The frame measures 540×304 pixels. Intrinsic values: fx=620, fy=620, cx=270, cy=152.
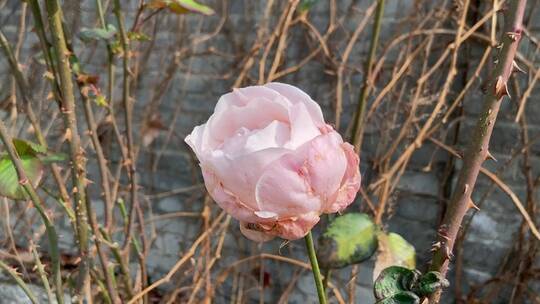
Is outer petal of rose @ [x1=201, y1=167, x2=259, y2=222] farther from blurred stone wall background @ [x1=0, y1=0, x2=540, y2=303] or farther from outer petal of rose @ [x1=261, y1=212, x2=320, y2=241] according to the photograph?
blurred stone wall background @ [x1=0, y1=0, x2=540, y2=303]

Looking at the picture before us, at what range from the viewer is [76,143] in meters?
1.12

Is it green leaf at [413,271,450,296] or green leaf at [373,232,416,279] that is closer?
green leaf at [413,271,450,296]

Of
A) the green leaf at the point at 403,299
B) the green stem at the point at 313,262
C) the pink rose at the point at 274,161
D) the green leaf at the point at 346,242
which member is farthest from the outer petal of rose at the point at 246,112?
the green leaf at the point at 346,242

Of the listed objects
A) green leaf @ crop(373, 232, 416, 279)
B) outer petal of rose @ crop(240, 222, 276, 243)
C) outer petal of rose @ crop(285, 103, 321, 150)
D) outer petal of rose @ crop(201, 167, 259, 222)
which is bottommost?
green leaf @ crop(373, 232, 416, 279)

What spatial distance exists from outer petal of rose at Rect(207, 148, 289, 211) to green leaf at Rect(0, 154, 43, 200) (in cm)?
58

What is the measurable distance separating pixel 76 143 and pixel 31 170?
13 centimetres

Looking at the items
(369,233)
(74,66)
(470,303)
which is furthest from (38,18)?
(470,303)

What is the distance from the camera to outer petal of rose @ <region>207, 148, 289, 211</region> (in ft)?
1.67

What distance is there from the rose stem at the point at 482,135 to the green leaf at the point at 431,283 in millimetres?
Result: 12

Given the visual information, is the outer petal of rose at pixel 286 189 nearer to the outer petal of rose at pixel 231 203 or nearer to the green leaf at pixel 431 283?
the outer petal of rose at pixel 231 203

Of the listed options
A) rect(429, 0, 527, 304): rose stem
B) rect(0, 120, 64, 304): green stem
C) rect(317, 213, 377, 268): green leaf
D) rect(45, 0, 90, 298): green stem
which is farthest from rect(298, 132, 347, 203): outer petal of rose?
rect(45, 0, 90, 298): green stem

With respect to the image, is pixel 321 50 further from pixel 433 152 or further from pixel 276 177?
pixel 276 177

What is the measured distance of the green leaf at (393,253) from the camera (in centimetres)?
93

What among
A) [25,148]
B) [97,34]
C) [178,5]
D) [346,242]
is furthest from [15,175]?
[346,242]
